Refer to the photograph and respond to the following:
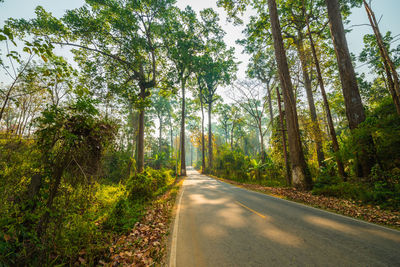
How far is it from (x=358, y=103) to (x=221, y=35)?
18074 mm

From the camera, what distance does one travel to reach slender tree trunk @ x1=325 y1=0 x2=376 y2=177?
25.2ft

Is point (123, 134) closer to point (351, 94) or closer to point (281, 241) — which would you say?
point (281, 241)

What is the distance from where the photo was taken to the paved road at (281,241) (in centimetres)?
284

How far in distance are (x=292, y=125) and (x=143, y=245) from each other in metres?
9.77

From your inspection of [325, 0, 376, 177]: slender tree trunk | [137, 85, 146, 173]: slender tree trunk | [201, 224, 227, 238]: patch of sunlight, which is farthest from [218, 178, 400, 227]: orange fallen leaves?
[137, 85, 146, 173]: slender tree trunk

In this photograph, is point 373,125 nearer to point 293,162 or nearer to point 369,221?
point 293,162

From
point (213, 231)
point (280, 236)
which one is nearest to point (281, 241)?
point (280, 236)

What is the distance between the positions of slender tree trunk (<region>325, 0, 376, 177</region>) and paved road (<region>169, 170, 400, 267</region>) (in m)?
4.81

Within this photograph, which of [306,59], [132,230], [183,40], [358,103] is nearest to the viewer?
[132,230]

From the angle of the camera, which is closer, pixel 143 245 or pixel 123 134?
pixel 143 245

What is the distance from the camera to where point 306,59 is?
11781 millimetres

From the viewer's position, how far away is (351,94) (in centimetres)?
873

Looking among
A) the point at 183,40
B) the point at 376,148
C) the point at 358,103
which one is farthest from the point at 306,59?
the point at 183,40

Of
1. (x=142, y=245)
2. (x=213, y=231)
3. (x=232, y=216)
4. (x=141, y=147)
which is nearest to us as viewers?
(x=142, y=245)
